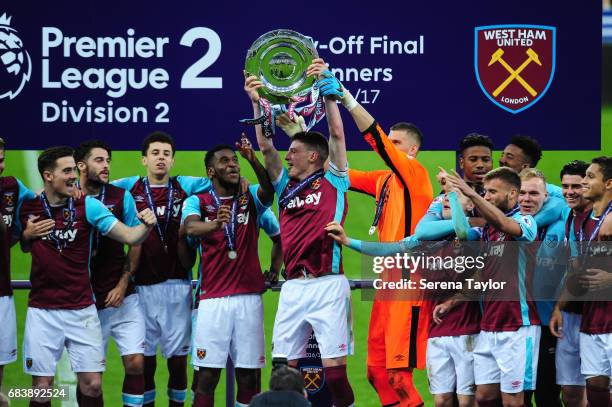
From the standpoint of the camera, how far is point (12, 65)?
896 centimetres

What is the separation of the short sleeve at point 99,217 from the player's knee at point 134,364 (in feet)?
2.83

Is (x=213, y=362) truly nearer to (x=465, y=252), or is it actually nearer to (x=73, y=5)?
(x=465, y=252)

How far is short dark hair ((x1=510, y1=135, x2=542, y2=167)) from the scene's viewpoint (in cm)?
823

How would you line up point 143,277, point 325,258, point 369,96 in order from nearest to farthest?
point 325,258 < point 143,277 < point 369,96

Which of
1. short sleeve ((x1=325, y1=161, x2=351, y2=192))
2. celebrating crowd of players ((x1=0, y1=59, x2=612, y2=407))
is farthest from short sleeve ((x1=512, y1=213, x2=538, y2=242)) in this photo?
short sleeve ((x1=325, y1=161, x2=351, y2=192))

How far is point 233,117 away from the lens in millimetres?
8922

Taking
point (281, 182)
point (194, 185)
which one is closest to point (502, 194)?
point (281, 182)

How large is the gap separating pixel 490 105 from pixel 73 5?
318 centimetres

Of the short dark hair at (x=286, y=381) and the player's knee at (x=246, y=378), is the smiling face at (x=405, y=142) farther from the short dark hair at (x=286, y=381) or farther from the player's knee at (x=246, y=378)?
the short dark hair at (x=286, y=381)

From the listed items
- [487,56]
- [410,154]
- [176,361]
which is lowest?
[176,361]

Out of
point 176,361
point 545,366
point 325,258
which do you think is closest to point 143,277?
point 176,361

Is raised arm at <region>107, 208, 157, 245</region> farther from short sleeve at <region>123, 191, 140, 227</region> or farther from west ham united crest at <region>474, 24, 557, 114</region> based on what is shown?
west ham united crest at <region>474, 24, 557, 114</region>

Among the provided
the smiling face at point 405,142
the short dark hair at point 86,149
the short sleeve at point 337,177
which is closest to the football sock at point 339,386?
the short sleeve at point 337,177

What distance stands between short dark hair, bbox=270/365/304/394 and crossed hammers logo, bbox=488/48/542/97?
3.88 m
